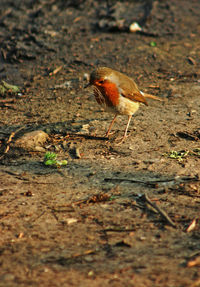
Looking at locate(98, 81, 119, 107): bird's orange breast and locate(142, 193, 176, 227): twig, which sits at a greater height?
locate(98, 81, 119, 107): bird's orange breast

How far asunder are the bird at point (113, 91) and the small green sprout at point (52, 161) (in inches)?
39.3

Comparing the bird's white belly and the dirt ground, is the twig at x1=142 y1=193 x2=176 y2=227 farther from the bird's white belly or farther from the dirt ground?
the bird's white belly

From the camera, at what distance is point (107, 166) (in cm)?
448

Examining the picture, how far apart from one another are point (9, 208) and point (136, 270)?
4.99 ft

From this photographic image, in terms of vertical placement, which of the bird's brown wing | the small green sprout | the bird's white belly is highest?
the bird's brown wing

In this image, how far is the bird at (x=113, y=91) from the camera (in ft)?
16.3

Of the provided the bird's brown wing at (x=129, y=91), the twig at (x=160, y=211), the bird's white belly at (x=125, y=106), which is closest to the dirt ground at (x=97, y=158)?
the twig at (x=160, y=211)

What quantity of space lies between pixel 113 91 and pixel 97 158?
997 millimetres

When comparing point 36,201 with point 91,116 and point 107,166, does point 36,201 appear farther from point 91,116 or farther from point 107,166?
point 91,116

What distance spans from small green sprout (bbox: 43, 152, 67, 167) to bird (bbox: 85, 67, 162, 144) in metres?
1.00

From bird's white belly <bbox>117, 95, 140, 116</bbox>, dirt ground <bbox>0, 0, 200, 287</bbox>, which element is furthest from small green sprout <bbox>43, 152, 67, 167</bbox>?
bird's white belly <bbox>117, 95, 140, 116</bbox>

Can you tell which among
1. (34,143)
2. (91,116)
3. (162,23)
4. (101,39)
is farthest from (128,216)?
(162,23)

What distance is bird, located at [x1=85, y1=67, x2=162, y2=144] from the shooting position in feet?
16.3

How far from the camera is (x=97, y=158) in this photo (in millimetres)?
4703
